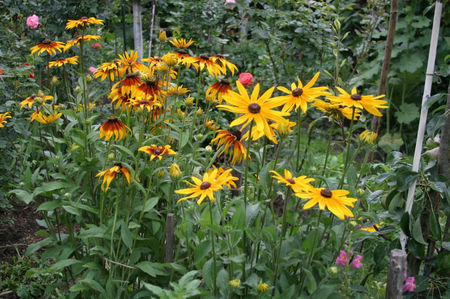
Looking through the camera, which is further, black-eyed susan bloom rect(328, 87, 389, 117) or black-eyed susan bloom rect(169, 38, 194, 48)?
black-eyed susan bloom rect(169, 38, 194, 48)

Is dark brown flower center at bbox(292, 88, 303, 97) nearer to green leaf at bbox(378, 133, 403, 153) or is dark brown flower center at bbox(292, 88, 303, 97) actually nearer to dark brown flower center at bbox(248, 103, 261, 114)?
Result: dark brown flower center at bbox(248, 103, 261, 114)

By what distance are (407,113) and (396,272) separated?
340 cm

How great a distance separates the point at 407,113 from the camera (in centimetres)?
416

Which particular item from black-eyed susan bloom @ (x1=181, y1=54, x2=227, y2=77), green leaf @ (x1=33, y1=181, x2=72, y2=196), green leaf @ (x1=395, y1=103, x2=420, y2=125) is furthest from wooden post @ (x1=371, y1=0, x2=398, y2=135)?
green leaf @ (x1=395, y1=103, x2=420, y2=125)

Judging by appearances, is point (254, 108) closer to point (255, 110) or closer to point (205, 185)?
point (255, 110)

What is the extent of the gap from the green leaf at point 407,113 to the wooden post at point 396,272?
10.7 feet

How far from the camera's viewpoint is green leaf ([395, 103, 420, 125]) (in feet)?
13.5

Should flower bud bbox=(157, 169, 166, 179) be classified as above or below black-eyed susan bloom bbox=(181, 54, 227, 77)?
below

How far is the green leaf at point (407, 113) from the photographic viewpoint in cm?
411

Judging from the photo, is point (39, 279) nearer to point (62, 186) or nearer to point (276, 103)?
point (62, 186)

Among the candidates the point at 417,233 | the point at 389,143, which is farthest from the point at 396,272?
the point at 389,143

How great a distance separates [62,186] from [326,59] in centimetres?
205

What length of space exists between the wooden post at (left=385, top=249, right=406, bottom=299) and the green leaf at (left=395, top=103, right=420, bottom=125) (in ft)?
10.7

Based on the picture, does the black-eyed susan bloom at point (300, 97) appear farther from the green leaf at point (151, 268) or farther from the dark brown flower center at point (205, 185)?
the green leaf at point (151, 268)
